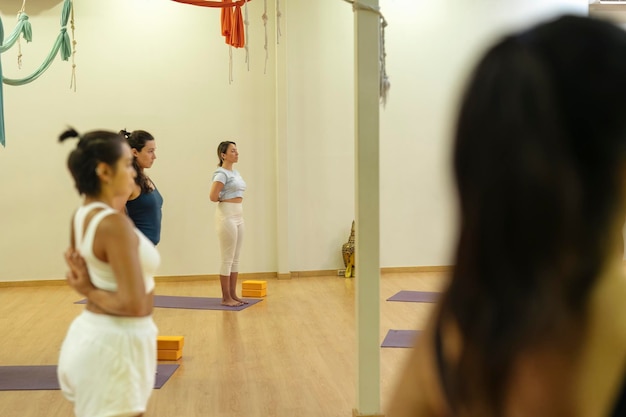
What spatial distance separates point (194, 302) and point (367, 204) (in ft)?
12.2

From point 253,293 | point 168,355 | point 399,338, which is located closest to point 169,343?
point 168,355

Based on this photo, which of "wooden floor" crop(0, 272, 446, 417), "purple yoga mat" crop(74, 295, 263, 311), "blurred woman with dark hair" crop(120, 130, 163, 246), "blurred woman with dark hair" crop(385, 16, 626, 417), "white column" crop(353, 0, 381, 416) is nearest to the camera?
"blurred woman with dark hair" crop(385, 16, 626, 417)

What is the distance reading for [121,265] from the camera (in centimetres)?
216

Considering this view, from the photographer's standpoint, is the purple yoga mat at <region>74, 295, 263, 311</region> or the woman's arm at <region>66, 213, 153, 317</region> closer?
the woman's arm at <region>66, 213, 153, 317</region>

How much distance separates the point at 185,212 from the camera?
7.97m

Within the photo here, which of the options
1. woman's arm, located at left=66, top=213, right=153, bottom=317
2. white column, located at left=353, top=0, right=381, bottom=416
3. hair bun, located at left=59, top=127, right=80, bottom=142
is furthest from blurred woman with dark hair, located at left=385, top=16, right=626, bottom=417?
white column, located at left=353, top=0, right=381, bottom=416

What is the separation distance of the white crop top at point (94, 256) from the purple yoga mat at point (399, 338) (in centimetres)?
293

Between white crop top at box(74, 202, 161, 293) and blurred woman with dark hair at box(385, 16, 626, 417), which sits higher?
blurred woman with dark hair at box(385, 16, 626, 417)

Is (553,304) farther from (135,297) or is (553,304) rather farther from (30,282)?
(30,282)

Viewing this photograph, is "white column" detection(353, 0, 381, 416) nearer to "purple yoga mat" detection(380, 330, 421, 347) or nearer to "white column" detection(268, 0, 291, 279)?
"purple yoga mat" detection(380, 330, 421, 347)

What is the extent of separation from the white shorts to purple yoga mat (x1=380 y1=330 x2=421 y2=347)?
2900mm

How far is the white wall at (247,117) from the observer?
7711 mm

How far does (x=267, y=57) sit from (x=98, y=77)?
1722mm

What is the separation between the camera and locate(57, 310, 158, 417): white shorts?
216 centimetres
